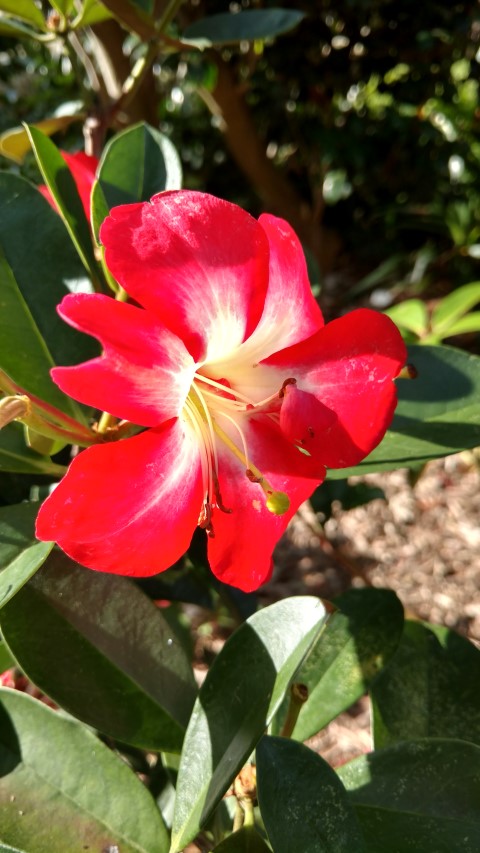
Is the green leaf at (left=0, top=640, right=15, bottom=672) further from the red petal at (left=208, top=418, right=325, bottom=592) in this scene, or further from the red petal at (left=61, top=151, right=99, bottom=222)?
the red petal at (left=61, top=151, right=99, bottom=222)

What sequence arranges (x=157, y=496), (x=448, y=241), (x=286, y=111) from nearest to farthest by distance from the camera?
(x=157, y=496) → (x=286, y=111) → (x=448, y=241)

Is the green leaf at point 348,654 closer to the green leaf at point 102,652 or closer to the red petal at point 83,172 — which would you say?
the green leaf at point 102,652

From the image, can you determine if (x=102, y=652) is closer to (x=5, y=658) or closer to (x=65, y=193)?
(x=5, y=658)

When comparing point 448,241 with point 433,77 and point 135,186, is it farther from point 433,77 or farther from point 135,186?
point 135,186

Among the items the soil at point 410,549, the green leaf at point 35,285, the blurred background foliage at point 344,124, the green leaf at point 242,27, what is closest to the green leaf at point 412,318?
the soil at point 410,549

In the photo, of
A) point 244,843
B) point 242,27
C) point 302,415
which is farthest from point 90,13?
point 244,843

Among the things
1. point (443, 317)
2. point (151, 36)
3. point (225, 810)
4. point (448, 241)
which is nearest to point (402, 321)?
point (443, 317)

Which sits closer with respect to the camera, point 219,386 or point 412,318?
point 219,386
